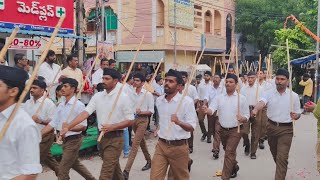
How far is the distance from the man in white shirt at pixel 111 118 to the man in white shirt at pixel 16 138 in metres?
2.60

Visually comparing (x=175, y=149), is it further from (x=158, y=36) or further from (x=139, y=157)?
(x=158, y=36)

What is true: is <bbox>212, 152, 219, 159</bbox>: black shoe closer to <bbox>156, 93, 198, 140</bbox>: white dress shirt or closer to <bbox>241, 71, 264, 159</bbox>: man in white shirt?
<bbox>241, 71, 264, 159</bbox>: man in white shirt

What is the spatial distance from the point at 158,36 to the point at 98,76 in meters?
16.1

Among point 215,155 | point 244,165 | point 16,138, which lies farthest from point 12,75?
point 215,155

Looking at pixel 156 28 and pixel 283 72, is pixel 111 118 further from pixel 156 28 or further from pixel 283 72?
pixel 156 28

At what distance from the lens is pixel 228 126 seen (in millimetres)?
6938

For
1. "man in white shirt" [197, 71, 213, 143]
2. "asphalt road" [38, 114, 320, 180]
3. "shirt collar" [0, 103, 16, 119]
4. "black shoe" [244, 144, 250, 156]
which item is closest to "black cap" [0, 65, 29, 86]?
"shirt collar" [0, 103, 16, 119]

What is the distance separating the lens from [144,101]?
8.11m

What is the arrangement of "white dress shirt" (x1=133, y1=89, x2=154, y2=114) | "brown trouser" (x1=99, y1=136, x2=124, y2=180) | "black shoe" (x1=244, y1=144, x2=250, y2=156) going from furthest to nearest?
"black shoe" (x1=244, y1=144, x2=250, y2=156)
"white dress shirt" (x1=133, y1=89, x2=154, y2=114)
"brown trouser" (x1=99, y1=136, x2=124, y2=180)

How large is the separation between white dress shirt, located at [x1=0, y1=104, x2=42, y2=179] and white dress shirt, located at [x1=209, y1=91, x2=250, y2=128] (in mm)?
4723

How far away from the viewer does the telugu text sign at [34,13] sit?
11430 mm

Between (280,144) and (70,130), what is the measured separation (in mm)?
3300

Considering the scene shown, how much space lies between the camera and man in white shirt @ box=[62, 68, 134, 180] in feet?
17.5

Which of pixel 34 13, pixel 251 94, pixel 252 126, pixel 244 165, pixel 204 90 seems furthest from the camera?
pixel 34 13
